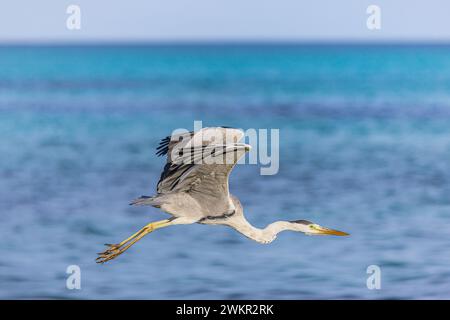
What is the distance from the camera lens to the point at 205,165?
9.41m

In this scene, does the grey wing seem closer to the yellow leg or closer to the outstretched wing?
the outstretched wing

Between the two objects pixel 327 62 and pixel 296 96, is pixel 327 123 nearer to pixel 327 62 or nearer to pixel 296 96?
pixel 296 96

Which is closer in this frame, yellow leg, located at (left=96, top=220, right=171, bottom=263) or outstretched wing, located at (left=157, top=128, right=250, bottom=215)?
outstretched wing, located at (left=157, top=128, right=250, bottom=215)

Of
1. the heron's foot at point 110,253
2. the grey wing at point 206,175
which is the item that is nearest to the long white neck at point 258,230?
the grey wing at point 206,175

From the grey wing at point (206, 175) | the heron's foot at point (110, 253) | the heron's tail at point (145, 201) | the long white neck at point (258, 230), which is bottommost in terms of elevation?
the heron's foot at point (110, 253)

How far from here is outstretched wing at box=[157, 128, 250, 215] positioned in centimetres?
918

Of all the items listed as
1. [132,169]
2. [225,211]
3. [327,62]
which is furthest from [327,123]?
[327,62]

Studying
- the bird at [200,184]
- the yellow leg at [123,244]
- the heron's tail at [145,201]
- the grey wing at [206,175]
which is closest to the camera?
the grey wing at [206,175]

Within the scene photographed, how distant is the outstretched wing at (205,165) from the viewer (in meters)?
9.18

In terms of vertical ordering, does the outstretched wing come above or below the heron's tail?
above

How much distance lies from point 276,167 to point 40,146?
6.04 m

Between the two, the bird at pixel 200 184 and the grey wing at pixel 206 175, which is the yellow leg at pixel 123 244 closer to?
the bird at pixel 200 184

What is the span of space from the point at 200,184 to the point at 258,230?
35.6 inches

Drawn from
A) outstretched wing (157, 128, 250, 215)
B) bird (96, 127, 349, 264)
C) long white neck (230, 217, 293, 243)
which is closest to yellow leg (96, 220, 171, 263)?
bird (96, 127, 349, 264)
